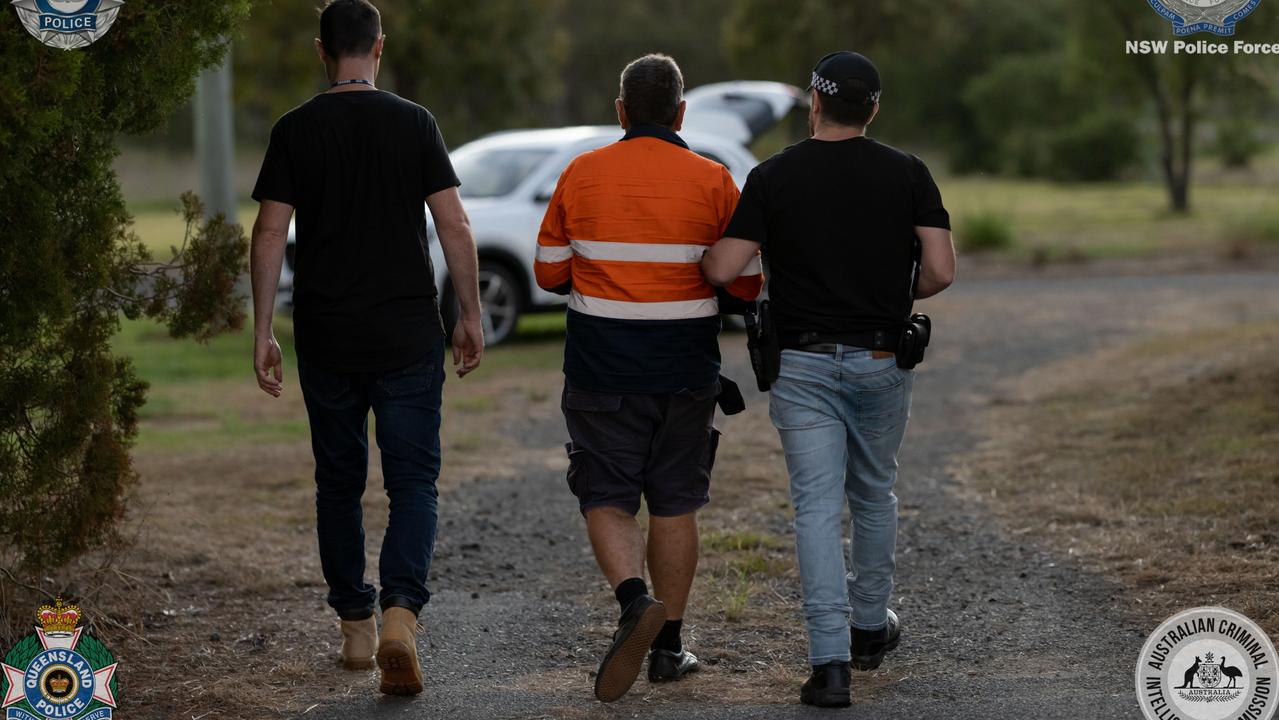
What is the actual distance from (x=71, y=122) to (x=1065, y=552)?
4281 mm

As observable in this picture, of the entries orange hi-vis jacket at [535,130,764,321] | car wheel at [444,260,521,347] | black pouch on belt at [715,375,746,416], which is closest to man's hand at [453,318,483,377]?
orange hi-vis jacket at [535,130,764,321]

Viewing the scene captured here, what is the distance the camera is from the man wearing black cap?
4.65 meters

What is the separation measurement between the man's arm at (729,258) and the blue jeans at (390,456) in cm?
93

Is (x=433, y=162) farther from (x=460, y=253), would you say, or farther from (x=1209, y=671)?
(x=1209, y=671)

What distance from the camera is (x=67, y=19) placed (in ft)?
15.4

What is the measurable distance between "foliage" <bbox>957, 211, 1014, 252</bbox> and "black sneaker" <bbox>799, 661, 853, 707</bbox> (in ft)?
69.2

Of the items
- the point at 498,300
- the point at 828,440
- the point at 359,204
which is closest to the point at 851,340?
the point at 828,440

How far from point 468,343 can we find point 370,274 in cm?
39

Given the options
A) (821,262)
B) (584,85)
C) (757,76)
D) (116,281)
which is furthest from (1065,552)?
(584,85)

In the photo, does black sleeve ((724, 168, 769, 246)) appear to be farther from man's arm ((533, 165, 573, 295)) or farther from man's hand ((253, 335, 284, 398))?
man's hand ((253, 335, 284, 398))

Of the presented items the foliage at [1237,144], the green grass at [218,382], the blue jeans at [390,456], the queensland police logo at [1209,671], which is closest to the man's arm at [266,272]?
the blue jeans at [390,456]

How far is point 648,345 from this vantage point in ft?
15.7

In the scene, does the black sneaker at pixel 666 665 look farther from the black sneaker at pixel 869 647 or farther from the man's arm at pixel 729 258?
the man's arm at pixel 729 258

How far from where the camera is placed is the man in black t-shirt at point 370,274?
487cm
